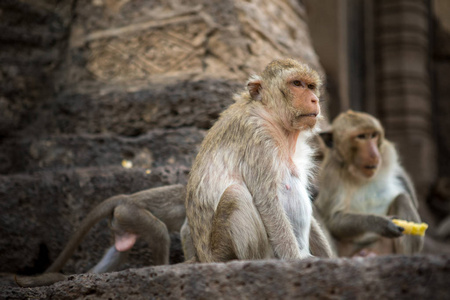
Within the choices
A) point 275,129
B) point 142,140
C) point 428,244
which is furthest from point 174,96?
point 428,244

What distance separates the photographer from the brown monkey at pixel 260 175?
9.00 ft

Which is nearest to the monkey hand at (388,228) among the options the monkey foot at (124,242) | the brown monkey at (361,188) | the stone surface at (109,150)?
the brown monkey at (361,188)

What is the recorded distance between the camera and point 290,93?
10.2 feet

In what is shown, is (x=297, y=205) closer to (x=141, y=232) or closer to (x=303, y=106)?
(x=303, y=106)

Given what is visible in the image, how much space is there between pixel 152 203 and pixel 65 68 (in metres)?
2.08

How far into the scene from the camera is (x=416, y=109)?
1130 cm

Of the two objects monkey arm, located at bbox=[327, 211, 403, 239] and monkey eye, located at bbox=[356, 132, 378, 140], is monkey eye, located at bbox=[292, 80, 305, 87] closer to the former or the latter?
monkey arm, located at bbox=[327, 211, 403, 239]

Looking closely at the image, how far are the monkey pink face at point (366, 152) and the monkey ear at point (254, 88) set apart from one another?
161 centimetres

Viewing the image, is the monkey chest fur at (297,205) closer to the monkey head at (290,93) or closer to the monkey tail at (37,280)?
the monkey head at (290,93)

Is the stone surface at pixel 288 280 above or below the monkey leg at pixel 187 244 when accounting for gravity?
above

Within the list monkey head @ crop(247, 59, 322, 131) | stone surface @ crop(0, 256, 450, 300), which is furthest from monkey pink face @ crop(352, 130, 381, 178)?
stone surface @ crop(0, 256, 450, 300)

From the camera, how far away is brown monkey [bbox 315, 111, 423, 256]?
447 centimetres

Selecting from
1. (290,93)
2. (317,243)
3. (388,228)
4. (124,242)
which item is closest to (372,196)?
(388,228)

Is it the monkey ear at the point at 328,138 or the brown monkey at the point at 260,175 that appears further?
the monkey ear at the point at 328,138
